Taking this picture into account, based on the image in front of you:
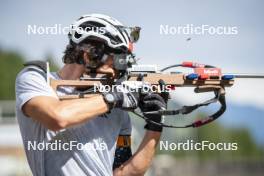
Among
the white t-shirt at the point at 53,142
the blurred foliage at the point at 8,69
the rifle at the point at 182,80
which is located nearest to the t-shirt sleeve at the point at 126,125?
the rifle at the point at 182,80

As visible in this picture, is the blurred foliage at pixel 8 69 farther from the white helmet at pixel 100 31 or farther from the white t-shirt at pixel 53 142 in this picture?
the white t-shirt at pixel 53 142

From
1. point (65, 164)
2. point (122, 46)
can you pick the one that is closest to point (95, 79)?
point (122, 46)

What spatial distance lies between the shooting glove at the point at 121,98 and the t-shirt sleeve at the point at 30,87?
42cm

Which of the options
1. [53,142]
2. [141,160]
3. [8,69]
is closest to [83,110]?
[53,142]

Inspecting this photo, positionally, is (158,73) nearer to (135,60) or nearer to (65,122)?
(135,60)

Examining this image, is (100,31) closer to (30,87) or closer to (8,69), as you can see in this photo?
(30,87)

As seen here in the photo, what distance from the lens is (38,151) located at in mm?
5961

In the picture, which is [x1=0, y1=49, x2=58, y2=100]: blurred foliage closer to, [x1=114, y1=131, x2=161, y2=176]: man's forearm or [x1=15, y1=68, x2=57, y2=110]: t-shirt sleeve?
[x1=114, y1=131, x2=161, y2=176]: man's forearm

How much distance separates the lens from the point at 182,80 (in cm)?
673

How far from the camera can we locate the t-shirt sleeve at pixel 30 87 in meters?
5.83

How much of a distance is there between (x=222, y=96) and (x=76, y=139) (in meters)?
1.54

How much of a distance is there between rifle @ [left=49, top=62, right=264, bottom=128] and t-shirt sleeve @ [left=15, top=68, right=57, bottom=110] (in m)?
0.26

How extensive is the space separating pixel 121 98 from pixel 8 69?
52.6m

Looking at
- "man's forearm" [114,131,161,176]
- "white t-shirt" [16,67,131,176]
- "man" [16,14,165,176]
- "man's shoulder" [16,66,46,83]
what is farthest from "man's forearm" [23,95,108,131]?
"man's forearm" [114,131,161,176]
